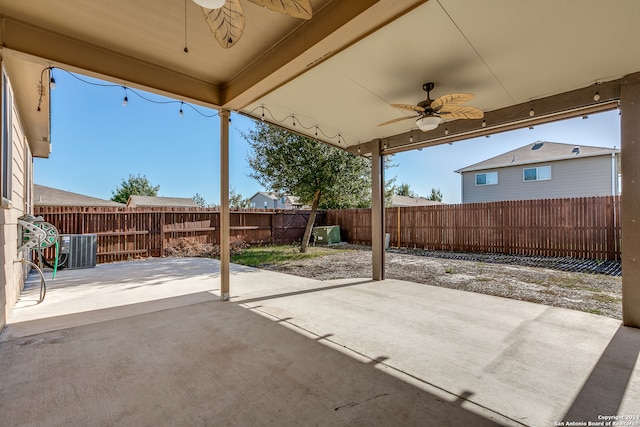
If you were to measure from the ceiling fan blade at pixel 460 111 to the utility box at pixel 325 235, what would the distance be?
8602mm

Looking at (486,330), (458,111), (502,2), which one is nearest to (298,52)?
(502,2)

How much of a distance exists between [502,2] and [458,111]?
140 centimetres

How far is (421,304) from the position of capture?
3.69 meters

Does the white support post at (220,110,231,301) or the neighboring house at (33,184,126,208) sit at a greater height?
the neighboring house at (33,184,126,208)

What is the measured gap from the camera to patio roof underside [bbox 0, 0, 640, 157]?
2.26 m

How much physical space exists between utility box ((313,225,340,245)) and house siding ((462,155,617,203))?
7499 millimetres

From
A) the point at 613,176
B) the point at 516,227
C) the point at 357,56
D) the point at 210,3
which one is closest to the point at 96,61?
the point at 210,3

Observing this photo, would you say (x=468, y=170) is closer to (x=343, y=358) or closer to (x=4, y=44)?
(x=343, y=358)

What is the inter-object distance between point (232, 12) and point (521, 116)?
12.8 feet

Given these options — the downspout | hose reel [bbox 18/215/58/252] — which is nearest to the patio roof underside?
hose reel [bbox 18/215/58/252]

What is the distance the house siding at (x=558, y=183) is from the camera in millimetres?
11125

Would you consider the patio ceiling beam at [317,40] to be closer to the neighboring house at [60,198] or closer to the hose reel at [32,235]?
the hose reel at [32,235]

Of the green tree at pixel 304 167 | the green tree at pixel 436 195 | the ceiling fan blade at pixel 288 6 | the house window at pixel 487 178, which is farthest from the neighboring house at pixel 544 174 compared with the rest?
the green tree at pixel 436 195

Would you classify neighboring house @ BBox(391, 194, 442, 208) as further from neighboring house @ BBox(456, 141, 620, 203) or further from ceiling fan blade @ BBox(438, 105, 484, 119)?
ceiling fan blade @ BBox(438, 105, 484, 119)
